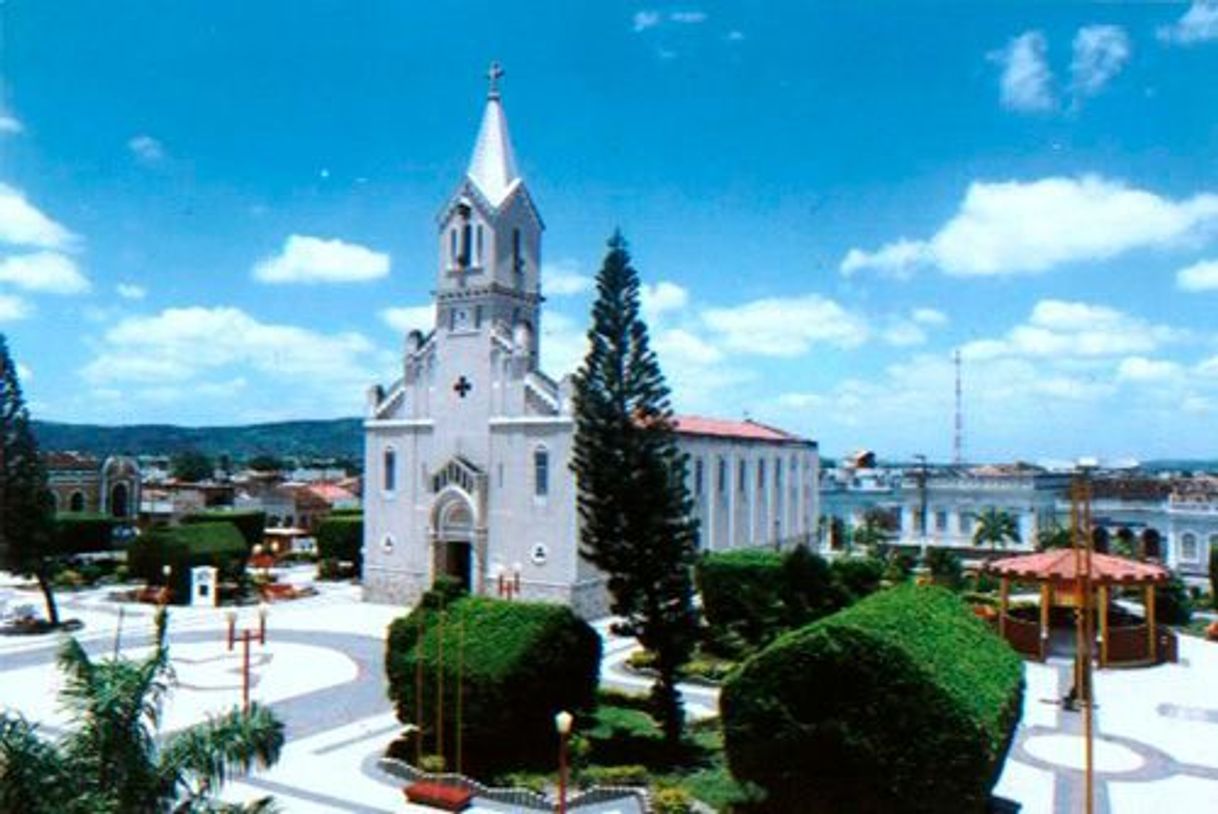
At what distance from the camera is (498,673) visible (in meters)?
18.6

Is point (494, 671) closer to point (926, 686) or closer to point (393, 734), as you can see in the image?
point (393, 734)

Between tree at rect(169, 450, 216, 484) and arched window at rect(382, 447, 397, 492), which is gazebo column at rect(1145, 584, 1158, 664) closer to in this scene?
arched window at rect(382, 447, 397, 492)

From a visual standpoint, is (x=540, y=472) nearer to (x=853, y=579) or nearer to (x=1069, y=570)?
(x=853, y=579)

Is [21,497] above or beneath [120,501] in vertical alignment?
above

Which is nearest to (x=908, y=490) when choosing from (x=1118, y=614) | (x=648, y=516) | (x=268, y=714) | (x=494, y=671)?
(x=1118, y=614)

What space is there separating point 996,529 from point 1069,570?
28853 millimetres

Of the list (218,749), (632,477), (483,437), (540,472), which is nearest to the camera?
(218,749)

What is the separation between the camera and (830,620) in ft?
50.2

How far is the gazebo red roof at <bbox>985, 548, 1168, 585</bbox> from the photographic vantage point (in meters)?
29.0

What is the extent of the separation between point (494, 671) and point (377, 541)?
24.6 metres

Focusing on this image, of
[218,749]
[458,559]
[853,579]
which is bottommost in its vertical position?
[458,559]

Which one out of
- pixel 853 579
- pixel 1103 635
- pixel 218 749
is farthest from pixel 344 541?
pixel 218 749

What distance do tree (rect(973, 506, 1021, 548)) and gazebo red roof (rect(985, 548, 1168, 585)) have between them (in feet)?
86.8

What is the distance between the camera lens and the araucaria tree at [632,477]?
21.7m
